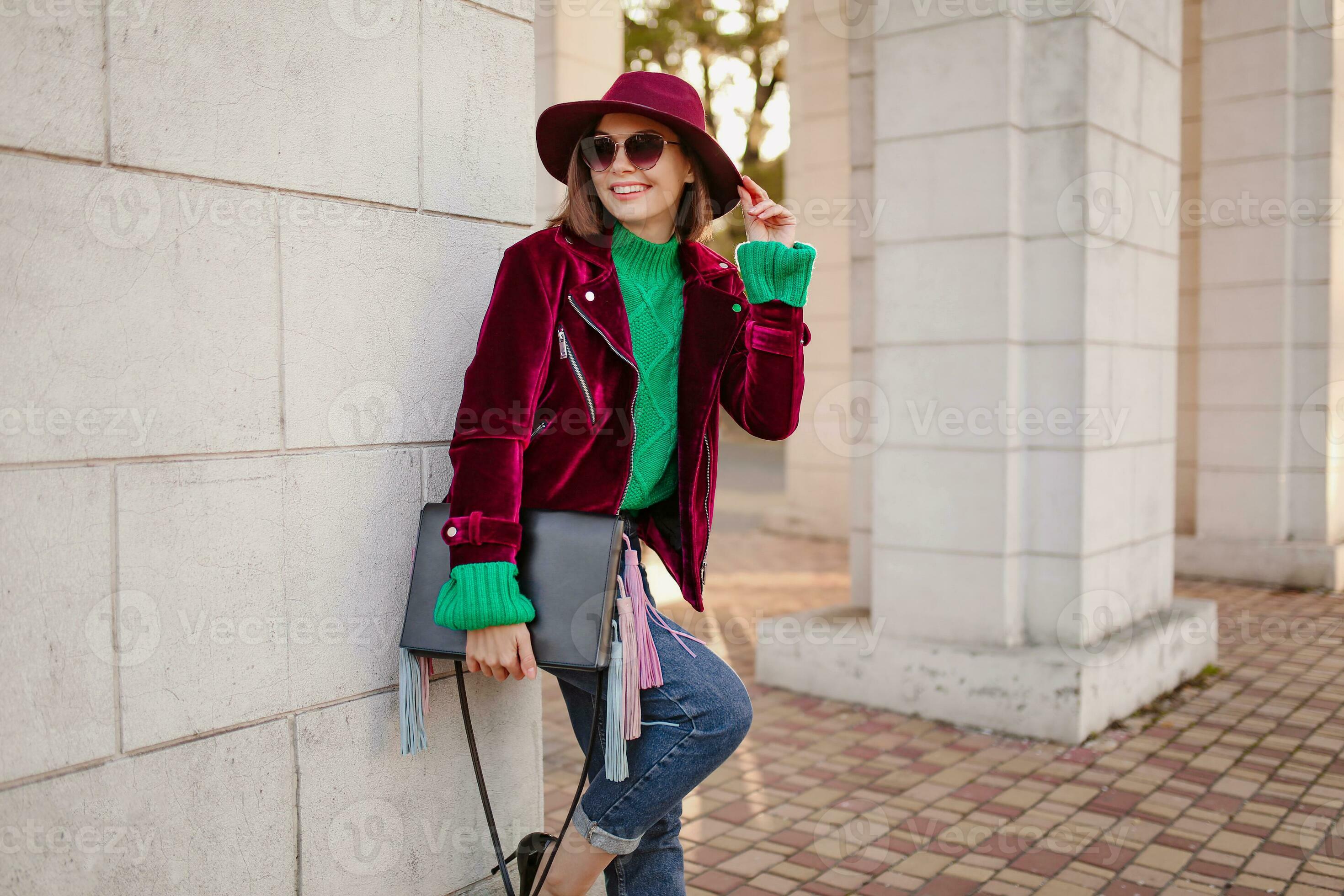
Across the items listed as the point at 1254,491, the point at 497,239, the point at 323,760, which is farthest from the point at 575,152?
the point at 1254,491

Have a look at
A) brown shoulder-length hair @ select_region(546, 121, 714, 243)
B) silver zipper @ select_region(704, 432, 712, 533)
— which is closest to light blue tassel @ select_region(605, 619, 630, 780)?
silver zipper @ select_region(704, 432, 712, 533)

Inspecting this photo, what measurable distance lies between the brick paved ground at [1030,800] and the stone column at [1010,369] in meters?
0.32

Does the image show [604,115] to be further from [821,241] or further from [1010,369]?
[821,241]

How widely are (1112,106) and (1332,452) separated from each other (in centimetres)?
451

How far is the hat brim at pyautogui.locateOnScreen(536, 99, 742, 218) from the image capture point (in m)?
2.50

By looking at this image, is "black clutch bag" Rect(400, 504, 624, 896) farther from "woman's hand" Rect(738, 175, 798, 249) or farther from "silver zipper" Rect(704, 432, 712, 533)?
"woman's hand" Rect(738, 175, 798, 249)

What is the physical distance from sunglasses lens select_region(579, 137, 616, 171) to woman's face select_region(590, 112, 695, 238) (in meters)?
0.01

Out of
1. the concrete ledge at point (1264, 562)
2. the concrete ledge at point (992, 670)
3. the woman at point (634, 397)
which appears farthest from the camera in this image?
the concrete ledge at point (1264, 562)

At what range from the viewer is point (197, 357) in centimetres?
217

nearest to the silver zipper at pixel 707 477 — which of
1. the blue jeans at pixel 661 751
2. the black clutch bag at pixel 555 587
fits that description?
the blue jeans at pixel 661 751

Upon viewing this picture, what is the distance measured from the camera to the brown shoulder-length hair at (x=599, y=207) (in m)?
2.56

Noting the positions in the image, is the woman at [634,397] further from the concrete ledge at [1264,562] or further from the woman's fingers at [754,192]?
the concrete ledge at [1264,562]

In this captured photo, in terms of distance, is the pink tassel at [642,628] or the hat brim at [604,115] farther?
the hat brim at [604,115]

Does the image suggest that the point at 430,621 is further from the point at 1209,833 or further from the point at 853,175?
the point at 853,175
